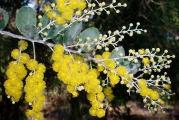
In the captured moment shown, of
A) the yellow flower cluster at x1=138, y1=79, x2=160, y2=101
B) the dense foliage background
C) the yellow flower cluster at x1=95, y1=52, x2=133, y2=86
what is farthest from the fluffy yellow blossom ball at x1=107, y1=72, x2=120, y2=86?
the dense foliage background

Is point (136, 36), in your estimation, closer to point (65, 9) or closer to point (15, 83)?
point (65, 9)

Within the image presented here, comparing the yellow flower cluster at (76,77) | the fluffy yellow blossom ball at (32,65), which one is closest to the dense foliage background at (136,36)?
the fluffy yellow blossom ball at (32,65)

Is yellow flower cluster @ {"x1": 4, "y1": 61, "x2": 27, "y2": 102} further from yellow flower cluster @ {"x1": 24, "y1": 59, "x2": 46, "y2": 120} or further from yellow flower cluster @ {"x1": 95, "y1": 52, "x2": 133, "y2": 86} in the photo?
yellow flower cluster @ {"x1": 95, "y1": 52, "x2": 133, "y2": 86}

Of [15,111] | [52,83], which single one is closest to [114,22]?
[52,83]

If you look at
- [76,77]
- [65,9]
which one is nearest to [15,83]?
[76,77]

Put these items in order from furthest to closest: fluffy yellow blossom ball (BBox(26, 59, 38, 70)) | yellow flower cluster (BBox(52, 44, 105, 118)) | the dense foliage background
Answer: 1. the dense foliage background
2. fluffy yellow blossom ball (BBox(26, 59, 38, 70))
3. yellow flower cluster (BBox(52, 44, 105, 118))

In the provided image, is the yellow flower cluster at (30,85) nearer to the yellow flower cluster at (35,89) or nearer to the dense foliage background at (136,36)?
the yellow flower cluster at (35,89)

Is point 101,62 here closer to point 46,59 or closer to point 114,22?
point 46,59
